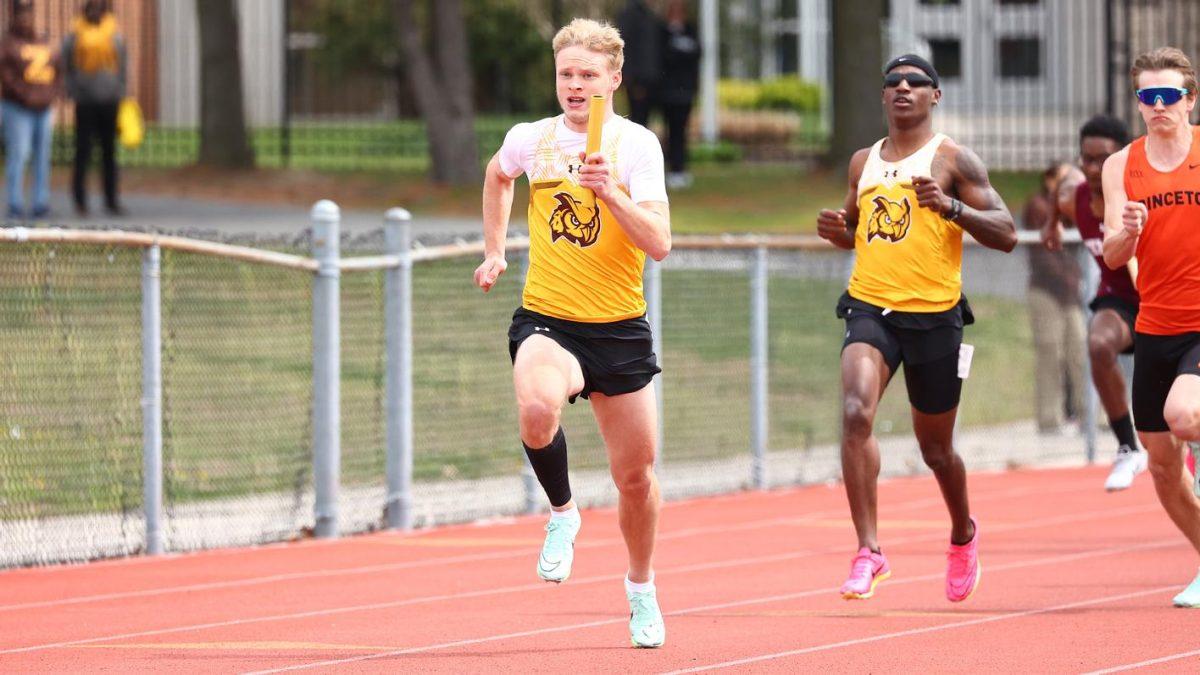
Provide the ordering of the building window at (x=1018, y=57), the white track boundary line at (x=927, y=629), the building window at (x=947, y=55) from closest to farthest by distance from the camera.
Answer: the white track boundary line at (x=927, y=629)
the building window at (x=1018, y=57)
the building window at (x=947, y=55)

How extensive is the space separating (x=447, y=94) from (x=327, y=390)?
14.2m

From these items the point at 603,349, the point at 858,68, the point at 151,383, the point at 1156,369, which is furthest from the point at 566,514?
the point at 858,68

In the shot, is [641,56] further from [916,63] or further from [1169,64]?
[1169,64]

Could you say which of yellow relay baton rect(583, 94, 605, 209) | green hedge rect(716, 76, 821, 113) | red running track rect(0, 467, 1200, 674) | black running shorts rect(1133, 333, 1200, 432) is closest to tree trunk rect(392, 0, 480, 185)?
red running track rect(0, 467, 1200, 674)

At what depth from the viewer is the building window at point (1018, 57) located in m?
38.6

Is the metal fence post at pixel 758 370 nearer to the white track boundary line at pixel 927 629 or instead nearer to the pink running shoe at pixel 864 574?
the white track boundary line at pixel 927 629

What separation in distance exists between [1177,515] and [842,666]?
2.03 m

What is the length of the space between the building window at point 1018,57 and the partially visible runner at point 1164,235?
94.1 ft

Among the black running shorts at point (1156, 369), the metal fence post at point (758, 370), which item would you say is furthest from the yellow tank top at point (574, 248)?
the metal fence post at point (758, 370)

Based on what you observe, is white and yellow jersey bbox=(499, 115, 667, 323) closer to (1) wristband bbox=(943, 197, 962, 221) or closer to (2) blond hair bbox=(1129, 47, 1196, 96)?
(1) wristband bbox=(943, 197, 962, 221)

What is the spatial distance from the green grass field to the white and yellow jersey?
12.4 ft

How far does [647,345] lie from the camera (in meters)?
7.77

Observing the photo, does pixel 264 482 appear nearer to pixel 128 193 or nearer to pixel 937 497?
pixel 937 497

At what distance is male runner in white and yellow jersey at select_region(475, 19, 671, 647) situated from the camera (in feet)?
24.5
